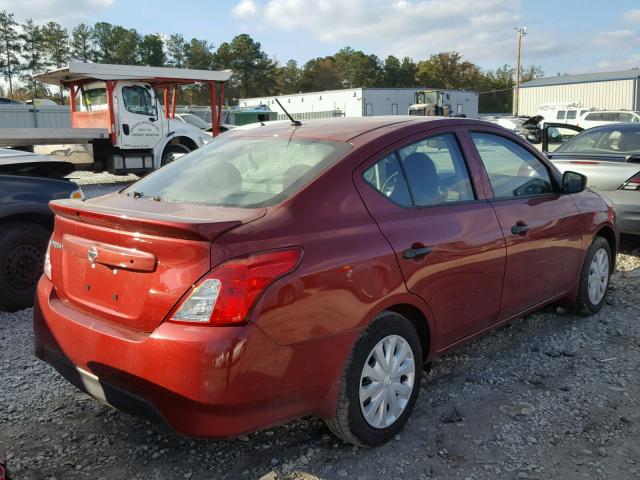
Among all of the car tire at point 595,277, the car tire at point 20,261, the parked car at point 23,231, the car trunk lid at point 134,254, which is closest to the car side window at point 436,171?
the car trunk lid at point 134,254

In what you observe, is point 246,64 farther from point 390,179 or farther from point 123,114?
point 390,179

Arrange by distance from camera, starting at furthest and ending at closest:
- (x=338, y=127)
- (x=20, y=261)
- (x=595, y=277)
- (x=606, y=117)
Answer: (x=606, y=117)
(x=20, y=261)
(x=595, y=277)
(x=338, y=127)

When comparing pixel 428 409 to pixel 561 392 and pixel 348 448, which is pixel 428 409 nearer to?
pixel 348 448

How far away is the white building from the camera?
4841 centimetres

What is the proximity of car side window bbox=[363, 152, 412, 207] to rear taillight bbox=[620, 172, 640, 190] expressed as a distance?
14.7ft

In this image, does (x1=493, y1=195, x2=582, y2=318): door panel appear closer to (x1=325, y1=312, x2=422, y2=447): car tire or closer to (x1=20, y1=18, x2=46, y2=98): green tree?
(x1=325, y1=312, x2=422, y2=447): car tire

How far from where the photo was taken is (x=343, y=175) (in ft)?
9.36

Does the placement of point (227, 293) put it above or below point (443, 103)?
below

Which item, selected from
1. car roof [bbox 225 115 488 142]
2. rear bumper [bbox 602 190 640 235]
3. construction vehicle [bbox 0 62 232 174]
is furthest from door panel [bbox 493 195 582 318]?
construction vehicle [bbox 0 62 232 174]

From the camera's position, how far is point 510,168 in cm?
411

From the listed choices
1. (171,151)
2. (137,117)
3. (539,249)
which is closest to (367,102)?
(171,151)

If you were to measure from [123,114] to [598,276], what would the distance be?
13087 millimetres

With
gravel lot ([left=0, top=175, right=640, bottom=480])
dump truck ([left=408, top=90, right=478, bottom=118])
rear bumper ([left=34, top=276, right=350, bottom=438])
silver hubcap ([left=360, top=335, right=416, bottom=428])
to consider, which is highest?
dump truck ([left=408, top=90, right=478, bottom=118])

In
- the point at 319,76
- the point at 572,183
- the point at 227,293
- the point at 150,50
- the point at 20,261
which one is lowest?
the point at 20,261
